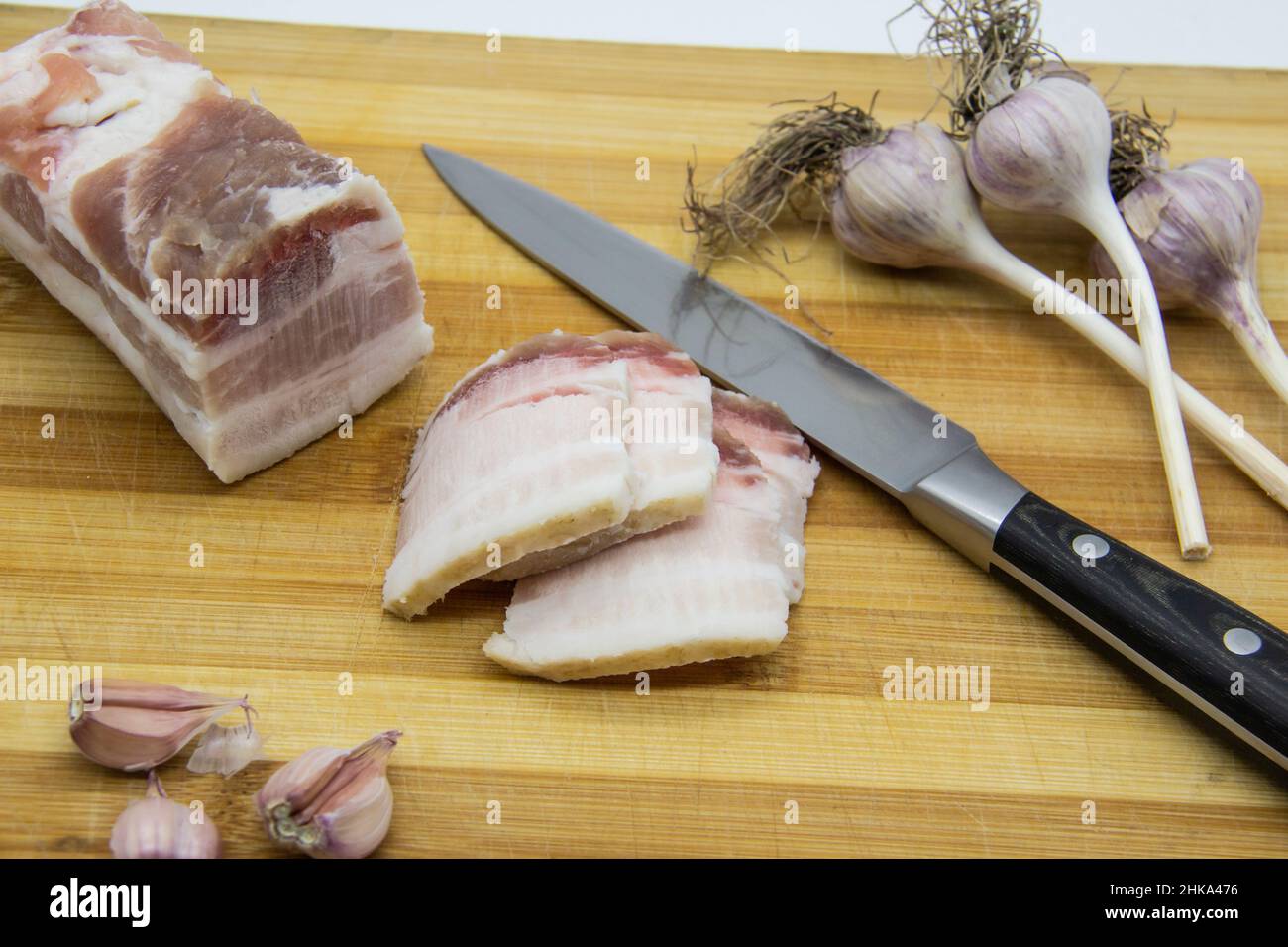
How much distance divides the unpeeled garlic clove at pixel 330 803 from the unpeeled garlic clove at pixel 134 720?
8.3 inches

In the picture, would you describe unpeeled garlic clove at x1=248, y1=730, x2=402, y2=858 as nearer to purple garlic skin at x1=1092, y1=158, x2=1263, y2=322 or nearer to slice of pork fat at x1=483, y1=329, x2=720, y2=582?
slice of pork fat at x1=483, y1=329, x2=720, y2=582

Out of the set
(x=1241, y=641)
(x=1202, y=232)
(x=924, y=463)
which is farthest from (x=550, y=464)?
(x=1202, y=232)

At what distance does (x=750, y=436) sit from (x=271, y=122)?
1311mm

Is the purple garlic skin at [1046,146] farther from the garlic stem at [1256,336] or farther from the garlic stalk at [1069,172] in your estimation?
the garlic stem at [1256,336]

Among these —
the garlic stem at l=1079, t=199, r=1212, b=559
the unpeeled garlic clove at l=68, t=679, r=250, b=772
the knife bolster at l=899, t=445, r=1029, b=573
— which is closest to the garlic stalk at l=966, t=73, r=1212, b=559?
the garlic stem at l=1079, t=199, r=1212, b=559

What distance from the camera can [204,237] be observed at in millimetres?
2723

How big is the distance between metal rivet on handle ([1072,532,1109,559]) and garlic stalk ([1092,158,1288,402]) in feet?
2.86

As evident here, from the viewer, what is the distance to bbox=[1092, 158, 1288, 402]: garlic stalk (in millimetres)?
3227

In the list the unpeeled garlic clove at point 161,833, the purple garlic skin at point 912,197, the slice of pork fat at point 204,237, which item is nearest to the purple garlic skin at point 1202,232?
the purple garlic skin at point 912,197

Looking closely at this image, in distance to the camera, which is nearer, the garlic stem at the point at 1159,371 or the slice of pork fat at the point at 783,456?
the slice of pork fat at the point at 783,456

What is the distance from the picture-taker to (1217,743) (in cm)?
265

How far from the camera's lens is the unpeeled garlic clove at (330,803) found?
2377mm

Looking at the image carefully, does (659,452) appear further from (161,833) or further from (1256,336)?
(1256,336)

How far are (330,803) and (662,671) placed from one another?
2.42ft
